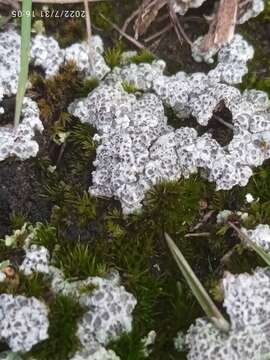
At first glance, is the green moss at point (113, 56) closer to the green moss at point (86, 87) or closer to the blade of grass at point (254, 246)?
the green moss at point (86, 87)

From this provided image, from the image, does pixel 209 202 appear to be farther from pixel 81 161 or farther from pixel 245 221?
pixel 81 161

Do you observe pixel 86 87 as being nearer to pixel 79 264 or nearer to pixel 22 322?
pixel 79 264

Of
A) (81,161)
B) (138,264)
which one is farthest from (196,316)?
(81,161)

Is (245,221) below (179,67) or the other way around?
below

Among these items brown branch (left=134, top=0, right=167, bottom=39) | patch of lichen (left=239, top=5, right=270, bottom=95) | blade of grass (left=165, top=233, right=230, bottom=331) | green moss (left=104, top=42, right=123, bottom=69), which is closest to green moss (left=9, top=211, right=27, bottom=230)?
blade of grass (left=165, top=233, right=230, bottom=331)

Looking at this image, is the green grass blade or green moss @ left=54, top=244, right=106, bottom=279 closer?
the green grass blade

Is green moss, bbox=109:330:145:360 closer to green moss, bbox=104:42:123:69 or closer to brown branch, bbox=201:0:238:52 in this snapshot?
green moss, bbox=104:42:123:69

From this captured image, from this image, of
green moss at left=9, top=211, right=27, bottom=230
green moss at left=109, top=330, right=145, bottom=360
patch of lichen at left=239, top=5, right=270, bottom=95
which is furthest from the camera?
patch of lichen at left=239, top=5, right=270, bottom=95
